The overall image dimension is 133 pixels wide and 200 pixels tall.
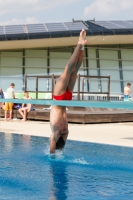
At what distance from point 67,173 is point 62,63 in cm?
2638

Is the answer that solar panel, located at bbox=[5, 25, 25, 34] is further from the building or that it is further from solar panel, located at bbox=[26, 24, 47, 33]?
solar panel, located at bbox=[26, 24, 47, 33]

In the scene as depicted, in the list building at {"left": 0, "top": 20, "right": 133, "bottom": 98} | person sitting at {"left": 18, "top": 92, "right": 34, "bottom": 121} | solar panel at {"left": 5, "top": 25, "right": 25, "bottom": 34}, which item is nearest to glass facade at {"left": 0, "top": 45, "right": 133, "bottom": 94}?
building at {"left": 0, "top": 20, "right": 133, "bottom": 98}

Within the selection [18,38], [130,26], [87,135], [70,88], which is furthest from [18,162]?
[130,26]

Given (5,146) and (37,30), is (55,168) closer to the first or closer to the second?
(5,146)

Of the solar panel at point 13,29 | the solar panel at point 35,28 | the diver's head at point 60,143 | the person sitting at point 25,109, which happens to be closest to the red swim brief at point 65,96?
the diver's head at point 60,143

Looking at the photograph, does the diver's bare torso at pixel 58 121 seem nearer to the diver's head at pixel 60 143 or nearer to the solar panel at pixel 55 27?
the diver's head at pixel 60 143

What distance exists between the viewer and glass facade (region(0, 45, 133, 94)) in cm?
3195

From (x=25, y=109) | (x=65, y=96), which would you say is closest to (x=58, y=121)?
(x=65, y=96)

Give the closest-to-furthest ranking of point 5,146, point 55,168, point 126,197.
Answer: point 126,197 → point 55,168 → point 5,146

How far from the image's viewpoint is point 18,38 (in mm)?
28469

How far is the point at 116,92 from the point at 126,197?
26850mm

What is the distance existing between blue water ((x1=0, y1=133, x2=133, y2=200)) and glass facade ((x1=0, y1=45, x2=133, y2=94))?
74.9ft

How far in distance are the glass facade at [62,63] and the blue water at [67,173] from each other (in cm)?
2283

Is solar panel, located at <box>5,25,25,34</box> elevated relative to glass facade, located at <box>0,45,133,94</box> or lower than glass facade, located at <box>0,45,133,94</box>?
elevated
